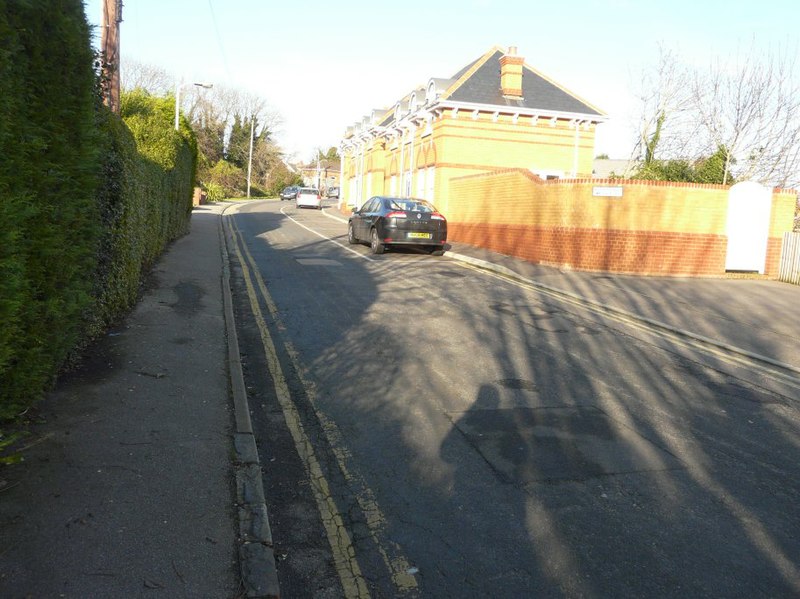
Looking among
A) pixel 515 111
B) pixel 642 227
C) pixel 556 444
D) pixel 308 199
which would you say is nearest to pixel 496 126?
pixel 515 111

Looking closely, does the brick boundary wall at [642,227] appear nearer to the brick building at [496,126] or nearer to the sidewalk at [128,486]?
the brick building at [496,126]

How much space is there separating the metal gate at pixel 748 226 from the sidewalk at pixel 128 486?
554 inches

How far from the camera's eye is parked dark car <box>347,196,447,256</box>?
57.8ft

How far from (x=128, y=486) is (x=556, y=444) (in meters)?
3.07

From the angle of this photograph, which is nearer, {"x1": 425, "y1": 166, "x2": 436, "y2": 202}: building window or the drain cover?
the drain cover

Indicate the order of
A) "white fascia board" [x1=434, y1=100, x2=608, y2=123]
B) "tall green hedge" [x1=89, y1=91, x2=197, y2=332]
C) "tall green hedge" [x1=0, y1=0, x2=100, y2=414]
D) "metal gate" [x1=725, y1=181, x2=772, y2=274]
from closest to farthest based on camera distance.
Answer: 1. "tall green hedge" [x1=0, y1=0, x2=100, y2=414]
2. "tall green hedge" [x1=89, y1=91, x2=197, y2=332]
3. "metal gate" [x1=725, y1=181, x2=772, y2=274]
4. "white fascia board" [x1=434, y1=100, x2=608, y2=123]

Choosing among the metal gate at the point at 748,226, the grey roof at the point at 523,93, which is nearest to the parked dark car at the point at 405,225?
the metal gate at the point at 748,226

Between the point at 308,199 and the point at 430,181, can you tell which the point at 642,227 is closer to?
the point at 430,181

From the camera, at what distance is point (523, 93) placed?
28.6 meters

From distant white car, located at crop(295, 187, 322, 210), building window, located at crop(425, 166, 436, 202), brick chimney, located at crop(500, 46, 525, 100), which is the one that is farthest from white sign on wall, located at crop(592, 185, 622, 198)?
distant white car, located at crop(295, 187, 322, 210)

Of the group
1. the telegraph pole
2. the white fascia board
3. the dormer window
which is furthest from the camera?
the dormer window

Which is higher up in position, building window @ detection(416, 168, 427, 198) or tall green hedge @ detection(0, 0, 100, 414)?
building window @ detection(416, 168, 427, 198)

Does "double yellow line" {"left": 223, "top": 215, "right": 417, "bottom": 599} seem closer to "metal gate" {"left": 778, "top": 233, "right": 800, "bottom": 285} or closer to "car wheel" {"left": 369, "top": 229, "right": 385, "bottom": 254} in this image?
"car wheel" {"left": 369, "top": 229, "right": 385, "bottom": 254}

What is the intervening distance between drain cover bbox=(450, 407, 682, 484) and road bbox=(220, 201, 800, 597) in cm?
2
